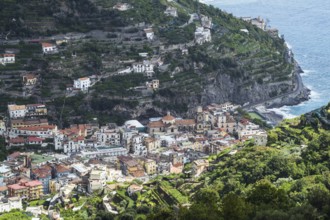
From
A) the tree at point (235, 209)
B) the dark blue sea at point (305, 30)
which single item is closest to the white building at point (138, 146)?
the dark blue sea at point (305, 30)

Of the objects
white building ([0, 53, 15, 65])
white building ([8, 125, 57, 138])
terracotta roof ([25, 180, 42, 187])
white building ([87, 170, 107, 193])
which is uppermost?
white building ([0, 53, 15, 65])

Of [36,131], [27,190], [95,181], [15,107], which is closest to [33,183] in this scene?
[27,190]

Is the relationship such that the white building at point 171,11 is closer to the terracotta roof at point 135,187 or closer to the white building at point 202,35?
the white building at point 202,35

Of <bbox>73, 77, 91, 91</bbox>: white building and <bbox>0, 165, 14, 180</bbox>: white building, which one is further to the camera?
<bbox>73, 77, 91, 91</bbox>: white building

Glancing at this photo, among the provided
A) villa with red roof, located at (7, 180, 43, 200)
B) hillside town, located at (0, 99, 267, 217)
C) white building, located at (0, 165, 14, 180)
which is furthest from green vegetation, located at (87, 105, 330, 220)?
white building, located at (0, 165, 14, 180)

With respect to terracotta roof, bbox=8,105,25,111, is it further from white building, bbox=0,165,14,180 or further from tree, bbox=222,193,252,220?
tree, bbox=222,193,252,220

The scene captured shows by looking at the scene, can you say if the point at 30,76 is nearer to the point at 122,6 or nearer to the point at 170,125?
the point at 170,125

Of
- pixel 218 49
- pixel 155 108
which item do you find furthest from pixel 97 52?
pixel 218 49
